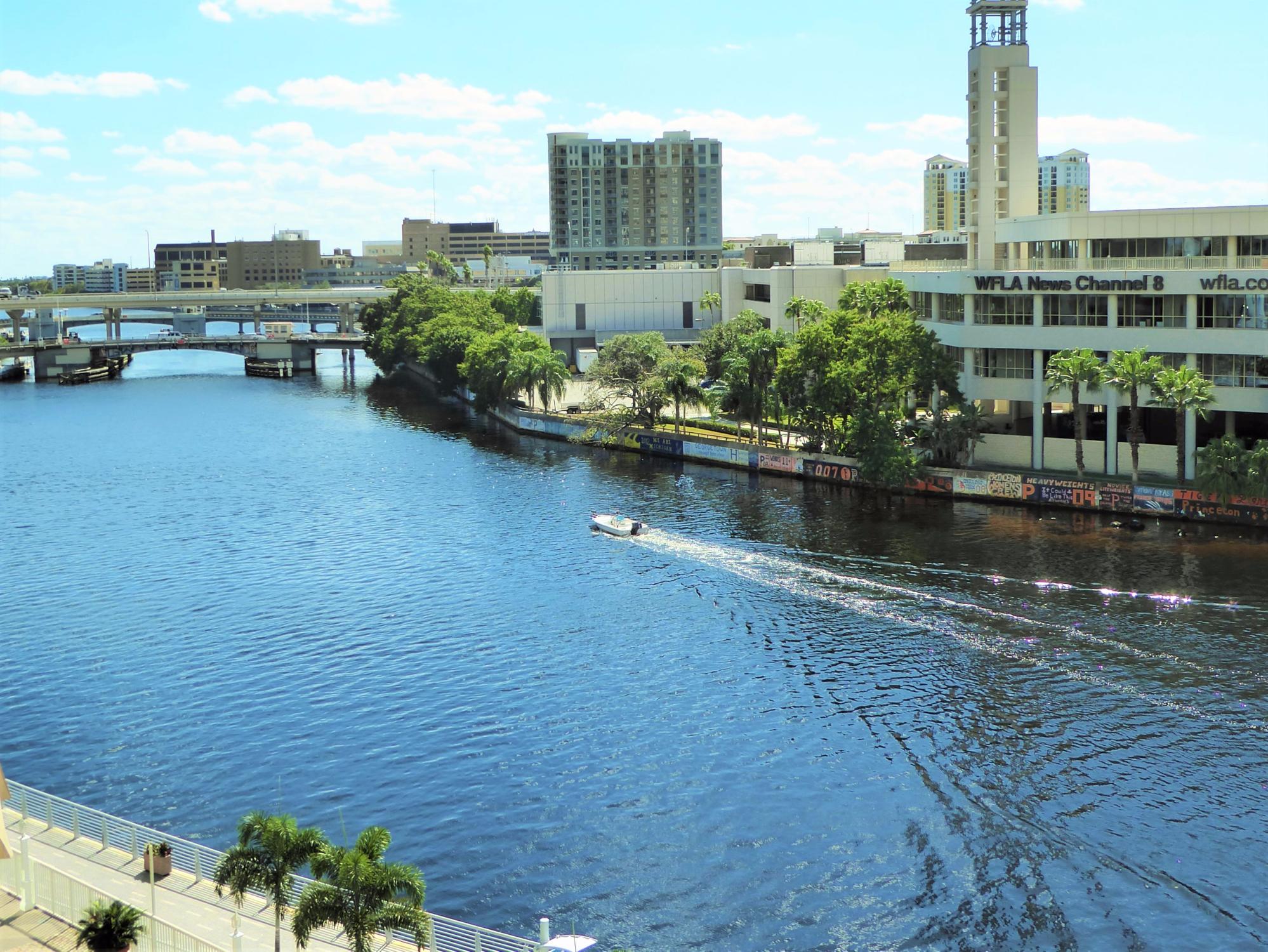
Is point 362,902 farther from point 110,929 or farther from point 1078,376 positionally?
point 1078,376

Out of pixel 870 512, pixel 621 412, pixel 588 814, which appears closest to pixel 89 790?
pixel 588 814

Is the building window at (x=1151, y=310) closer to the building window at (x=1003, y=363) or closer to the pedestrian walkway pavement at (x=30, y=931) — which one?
the building window at (x=1003, y=363)

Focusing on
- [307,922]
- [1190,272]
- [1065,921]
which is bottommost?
[1065,921]

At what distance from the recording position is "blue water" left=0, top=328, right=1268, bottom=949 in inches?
1998

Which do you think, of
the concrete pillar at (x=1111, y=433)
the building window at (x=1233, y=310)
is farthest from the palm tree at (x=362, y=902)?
the building window at (x=1233, y=310)

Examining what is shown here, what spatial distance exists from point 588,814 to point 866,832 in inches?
444

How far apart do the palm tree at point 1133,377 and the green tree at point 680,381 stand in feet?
166

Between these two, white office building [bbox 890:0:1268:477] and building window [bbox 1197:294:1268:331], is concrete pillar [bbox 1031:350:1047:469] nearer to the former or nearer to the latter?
white office building [bbox 890:0:1268:477]

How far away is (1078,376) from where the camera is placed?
4348 inches

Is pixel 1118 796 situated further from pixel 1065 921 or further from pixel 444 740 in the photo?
pixel 444 740

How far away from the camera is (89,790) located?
60.1 m

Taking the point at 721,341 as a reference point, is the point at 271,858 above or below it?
below

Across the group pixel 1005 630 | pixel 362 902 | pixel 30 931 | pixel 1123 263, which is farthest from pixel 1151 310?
pixel 30 931

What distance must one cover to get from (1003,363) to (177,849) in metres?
91.2
